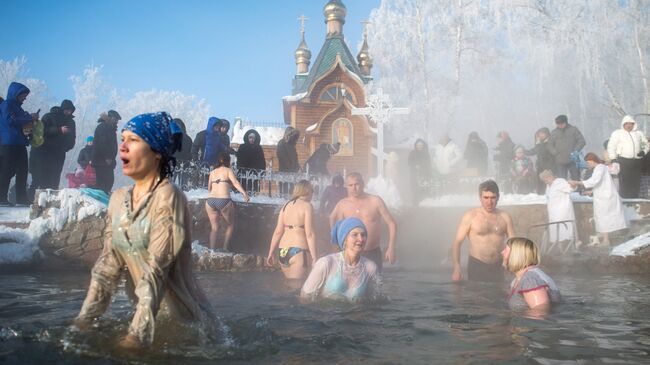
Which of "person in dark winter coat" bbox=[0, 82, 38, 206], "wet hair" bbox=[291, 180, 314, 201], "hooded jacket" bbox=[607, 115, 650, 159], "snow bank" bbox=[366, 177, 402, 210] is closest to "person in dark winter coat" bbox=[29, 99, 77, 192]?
"person in dark winter coat" bbox=[0, 82, 38, 206]

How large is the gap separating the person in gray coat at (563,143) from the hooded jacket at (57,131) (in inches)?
423

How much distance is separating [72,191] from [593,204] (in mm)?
10313

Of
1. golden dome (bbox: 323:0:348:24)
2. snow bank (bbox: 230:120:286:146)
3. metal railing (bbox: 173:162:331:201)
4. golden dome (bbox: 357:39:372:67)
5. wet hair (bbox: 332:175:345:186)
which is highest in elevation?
golden dome (bbox: 323:0:348:24)

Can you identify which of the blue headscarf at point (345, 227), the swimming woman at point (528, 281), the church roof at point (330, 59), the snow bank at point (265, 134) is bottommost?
the swimming woman at point (528, 281)

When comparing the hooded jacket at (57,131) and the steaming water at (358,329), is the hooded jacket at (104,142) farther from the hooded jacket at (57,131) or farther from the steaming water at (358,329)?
the steaming water at (358,329)

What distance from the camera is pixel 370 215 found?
708 cm

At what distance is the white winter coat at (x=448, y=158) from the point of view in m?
16.8

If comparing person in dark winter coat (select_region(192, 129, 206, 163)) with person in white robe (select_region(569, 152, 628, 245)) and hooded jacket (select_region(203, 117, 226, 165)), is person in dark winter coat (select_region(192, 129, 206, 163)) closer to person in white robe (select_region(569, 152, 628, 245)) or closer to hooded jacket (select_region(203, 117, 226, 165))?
hooded jacket (select_region(203, 117, 226, 165))

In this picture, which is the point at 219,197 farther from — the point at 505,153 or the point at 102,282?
the point at 505,153

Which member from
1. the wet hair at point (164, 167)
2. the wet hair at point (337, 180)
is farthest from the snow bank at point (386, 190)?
the wet hair at point (164, 167)

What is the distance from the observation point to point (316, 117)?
27.9 m

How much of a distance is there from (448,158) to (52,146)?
11773 mm

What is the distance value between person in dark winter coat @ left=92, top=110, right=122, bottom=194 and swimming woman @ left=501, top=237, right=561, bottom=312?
26.4 feet

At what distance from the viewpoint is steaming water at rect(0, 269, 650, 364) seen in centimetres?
288
